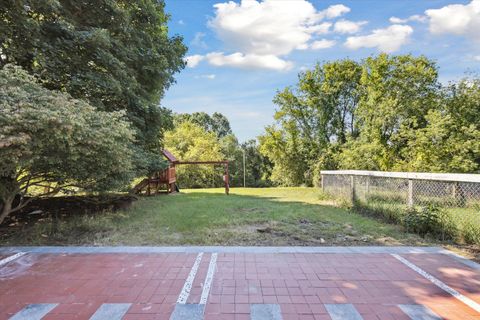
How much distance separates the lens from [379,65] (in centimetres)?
2067

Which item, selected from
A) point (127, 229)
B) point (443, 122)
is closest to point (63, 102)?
point (127, 229)

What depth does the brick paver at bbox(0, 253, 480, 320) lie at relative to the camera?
9.34ft

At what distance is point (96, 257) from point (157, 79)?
20.7 feet

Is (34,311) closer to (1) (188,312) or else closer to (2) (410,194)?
(1) (188,312)

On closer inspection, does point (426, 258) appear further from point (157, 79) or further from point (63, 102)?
point (157, 79)

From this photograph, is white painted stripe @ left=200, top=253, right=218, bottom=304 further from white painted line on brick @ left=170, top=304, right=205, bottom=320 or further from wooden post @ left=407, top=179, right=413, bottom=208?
wooden post @ left=407, top=179, right=413, bottom=208

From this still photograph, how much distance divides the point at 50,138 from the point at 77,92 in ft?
11.4

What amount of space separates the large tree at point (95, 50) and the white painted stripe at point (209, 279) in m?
5.09

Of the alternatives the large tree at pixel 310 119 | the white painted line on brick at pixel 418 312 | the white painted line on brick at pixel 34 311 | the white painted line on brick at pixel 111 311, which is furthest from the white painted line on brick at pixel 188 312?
the large tree at pixel 310 119

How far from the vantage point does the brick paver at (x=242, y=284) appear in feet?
9.34

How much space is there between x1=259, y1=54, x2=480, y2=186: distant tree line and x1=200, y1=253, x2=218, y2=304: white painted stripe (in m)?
14.8

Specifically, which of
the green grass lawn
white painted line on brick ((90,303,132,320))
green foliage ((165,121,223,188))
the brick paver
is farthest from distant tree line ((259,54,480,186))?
white painted line on brick ((90,303,132,320))

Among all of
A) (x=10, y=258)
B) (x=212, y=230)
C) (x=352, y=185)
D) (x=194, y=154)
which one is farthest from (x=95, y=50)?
(x=194, y=154)

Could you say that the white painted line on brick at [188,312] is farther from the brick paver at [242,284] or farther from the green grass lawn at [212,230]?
the green grass lawn at [212,230]
